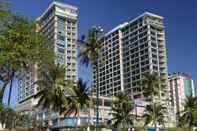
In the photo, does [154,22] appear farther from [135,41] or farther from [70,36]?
[70,36]

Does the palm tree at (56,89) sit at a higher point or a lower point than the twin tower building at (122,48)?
lower

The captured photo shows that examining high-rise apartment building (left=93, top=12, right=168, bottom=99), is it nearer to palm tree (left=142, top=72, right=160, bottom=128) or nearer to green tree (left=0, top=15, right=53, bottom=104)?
palm tree (left=142, top=72, right=160, bottom=128)

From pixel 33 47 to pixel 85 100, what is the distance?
32.2m

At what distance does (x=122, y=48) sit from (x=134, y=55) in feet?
30.5

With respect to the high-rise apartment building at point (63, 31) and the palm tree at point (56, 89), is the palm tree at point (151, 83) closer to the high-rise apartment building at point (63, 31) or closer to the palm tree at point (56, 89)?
the palm tree at point (56, 89)

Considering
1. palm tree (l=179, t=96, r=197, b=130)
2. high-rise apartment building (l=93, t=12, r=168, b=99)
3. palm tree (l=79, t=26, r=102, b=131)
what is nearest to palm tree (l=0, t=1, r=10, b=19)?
palm tree (l=79, t=26, r=102, b=131)

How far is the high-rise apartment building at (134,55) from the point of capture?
18000cm

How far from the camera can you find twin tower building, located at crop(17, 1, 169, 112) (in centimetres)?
17512

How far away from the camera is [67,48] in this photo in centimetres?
17500

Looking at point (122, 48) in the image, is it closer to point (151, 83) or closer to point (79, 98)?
point (151, 83)

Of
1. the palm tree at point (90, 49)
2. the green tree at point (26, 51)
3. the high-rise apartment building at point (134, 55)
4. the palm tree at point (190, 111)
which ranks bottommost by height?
the palm tree at point (190, 111)

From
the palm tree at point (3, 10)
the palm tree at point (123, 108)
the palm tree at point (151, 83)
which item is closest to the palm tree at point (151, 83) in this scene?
the palm tree at point (151, 83)

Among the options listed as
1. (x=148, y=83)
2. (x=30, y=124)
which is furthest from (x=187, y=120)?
(x=30, y=124)

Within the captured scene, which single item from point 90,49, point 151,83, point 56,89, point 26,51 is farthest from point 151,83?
point 26,51
